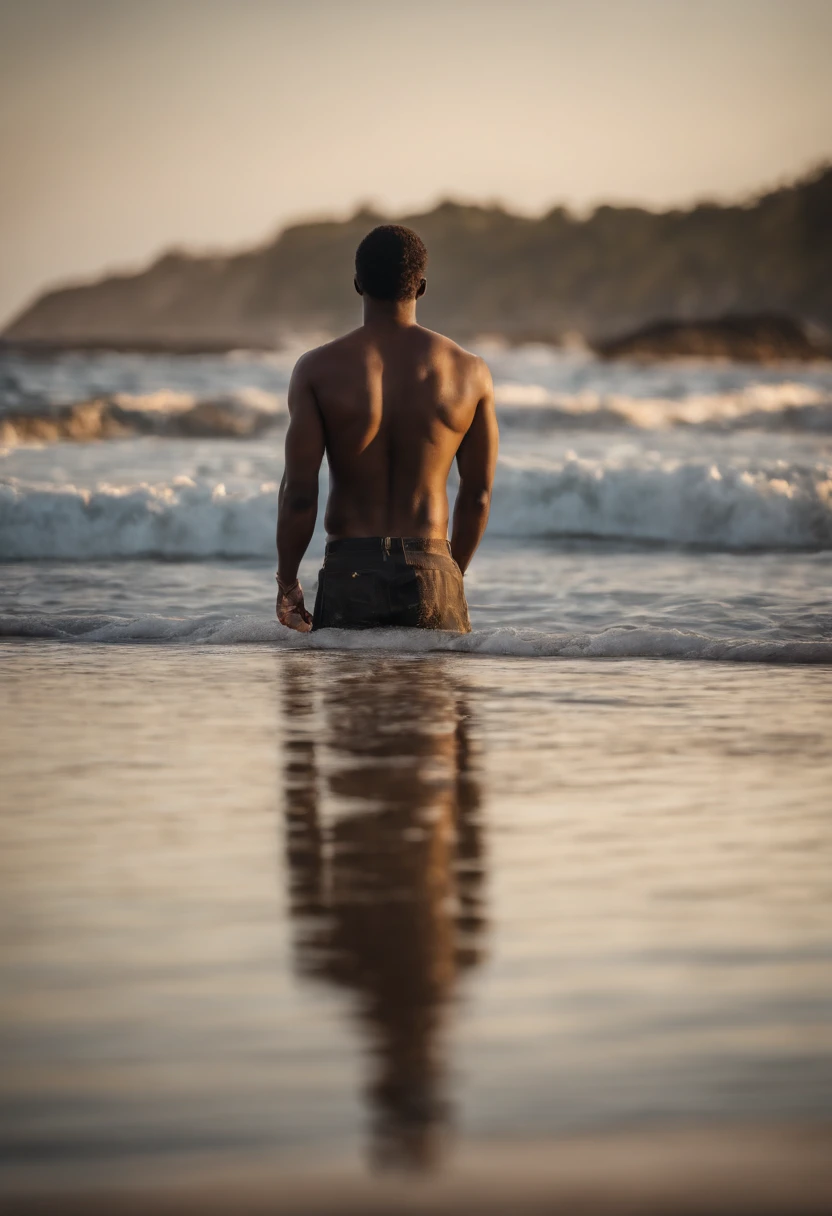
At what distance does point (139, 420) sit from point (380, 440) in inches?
588

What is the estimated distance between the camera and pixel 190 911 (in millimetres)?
2410

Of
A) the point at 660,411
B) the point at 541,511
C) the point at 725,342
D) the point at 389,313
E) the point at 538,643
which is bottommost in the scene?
the point at 538,643

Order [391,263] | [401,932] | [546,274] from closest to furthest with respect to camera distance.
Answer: [401,932]
[391,263]
[546,274]

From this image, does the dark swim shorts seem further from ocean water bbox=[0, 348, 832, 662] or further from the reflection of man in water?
the reflection of man in water

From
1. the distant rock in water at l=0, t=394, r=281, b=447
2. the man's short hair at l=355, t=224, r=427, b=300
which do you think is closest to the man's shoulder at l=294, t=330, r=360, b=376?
the man's short hair at l=355, t=224, r=427, b=300

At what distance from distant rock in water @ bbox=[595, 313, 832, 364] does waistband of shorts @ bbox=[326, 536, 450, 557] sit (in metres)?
50.9

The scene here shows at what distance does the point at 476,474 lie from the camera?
17.2 ft

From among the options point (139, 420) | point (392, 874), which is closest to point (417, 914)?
point (392, 874)

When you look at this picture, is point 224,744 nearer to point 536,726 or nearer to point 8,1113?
point 536,726

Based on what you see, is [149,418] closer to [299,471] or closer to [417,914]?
[299,471]

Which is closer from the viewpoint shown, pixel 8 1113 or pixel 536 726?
pixel 8 1113

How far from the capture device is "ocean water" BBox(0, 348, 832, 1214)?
1.61 metres

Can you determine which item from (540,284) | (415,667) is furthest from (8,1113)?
(540,284)

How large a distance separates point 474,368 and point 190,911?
2959 millimetres
